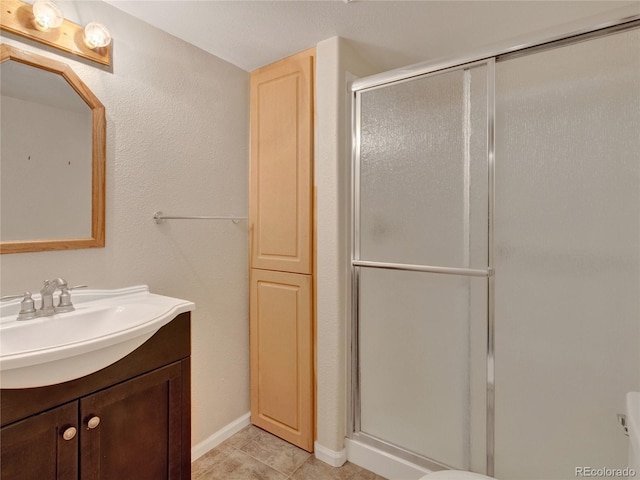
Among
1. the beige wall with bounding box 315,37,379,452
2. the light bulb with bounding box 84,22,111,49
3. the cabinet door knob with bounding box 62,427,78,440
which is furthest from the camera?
the beige wall with bounding box 315,37,379,452

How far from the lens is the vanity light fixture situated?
1.25 metres

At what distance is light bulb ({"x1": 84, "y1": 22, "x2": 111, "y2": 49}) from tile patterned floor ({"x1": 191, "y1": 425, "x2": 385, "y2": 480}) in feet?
6.79

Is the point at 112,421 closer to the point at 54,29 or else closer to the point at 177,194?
the point at 177,194

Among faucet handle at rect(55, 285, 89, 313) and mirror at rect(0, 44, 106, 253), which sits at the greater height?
mirror at rect(0, 44, 106, 253)

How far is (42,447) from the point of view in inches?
39.1

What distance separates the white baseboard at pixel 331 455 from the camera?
1.84 metres

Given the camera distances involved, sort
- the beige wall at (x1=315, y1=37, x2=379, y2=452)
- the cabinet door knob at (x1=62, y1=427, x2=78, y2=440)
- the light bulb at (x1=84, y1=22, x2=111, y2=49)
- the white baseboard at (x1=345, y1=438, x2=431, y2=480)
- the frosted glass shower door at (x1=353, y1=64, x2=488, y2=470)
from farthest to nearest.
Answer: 1. the beige wall at (x1=315, y1=37, x2=379, y2=452)
2. the white baseboard at (x1=345, y1=438, x2=431, y2=480)
3. the frosted glass shower door at (x1=353, y1=64, x2=488, y2=470)
4. the light bulb at (x1=84, y1=22, x2=111, y2=49)
5. the cabinet door knob at (x1=62, y1=427, x2=78, y2=440)

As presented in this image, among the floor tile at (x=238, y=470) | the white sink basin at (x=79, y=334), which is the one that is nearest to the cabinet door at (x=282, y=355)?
the floor tile at (x=238, y=470)

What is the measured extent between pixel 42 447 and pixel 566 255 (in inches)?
73.4

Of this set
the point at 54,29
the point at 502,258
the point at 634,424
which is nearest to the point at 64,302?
A: the point at 54,29

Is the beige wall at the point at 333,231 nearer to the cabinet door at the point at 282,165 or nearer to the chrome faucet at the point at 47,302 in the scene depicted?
the cabinet door at the point at 282,165

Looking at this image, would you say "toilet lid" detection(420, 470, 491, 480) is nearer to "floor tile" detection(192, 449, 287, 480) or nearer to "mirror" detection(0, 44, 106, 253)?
"floor tile" detection(192, 449, 287, 480)

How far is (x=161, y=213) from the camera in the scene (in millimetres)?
1740

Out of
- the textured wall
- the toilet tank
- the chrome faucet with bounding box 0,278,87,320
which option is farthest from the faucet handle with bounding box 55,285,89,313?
the toilet tank
